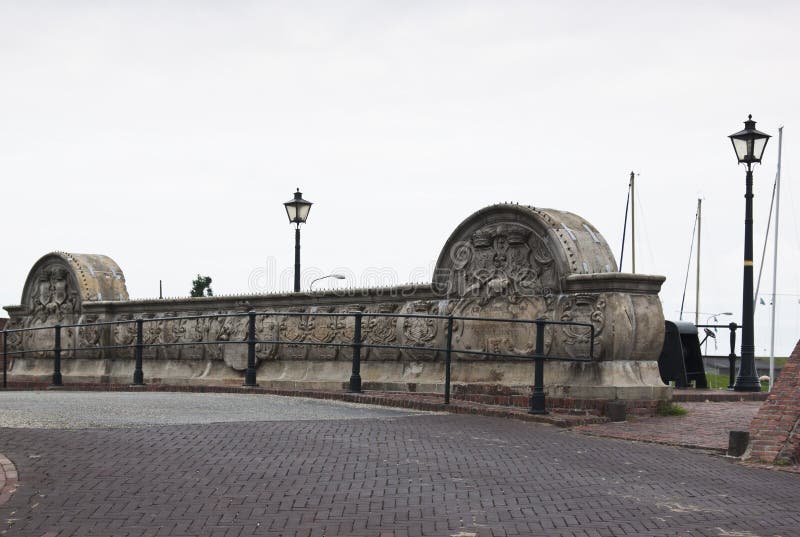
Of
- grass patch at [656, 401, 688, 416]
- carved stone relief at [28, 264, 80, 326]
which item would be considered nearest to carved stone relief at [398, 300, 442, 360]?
grass patch at [656, 401, 688, 416]

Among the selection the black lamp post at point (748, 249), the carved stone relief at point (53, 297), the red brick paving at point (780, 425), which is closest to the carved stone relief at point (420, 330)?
the red brick paving at point (780, 425)

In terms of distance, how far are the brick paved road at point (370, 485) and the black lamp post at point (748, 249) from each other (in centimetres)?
1029

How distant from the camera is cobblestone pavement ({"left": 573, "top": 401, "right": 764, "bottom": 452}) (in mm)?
10680

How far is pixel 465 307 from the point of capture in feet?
47.4

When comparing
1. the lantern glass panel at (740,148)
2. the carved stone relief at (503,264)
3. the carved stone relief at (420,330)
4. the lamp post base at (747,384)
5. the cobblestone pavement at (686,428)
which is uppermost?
the lantern glass panel at (740,148)

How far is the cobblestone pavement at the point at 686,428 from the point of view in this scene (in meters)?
10.7

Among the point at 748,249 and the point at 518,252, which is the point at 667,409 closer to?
the point at 518,252

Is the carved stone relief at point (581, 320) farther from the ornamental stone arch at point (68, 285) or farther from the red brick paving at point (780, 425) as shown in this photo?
the ornamental stone arch at point (68, 285)

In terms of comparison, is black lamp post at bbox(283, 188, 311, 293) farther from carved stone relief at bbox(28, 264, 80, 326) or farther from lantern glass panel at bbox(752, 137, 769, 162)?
lantern glass panel at bbox(752, 137, 769, 162)

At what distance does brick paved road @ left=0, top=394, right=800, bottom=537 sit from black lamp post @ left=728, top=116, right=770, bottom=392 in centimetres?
1029

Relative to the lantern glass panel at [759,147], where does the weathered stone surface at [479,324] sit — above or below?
below

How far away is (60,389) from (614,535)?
552 inches

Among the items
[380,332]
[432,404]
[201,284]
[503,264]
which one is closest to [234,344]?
[380,332]

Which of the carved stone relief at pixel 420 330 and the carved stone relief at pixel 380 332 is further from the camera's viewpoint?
the carved stone relief at pixel 380 332
